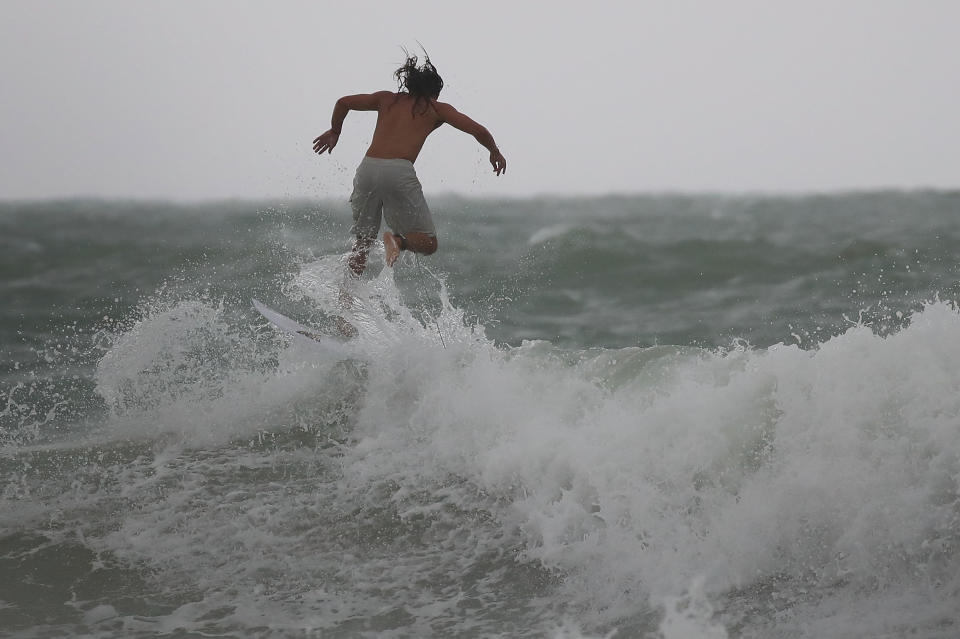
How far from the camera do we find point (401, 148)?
20.6 feet

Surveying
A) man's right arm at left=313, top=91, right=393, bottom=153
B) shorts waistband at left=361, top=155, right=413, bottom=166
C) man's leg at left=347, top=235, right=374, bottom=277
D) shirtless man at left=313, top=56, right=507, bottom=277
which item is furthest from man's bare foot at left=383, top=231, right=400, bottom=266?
man's right arm at left=313, top=91, right=393, bottom=153

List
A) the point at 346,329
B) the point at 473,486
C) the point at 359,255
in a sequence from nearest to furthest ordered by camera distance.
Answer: the point at 473,486, the point at 359,255, the point at 346,329

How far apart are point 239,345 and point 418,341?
8.73 ft

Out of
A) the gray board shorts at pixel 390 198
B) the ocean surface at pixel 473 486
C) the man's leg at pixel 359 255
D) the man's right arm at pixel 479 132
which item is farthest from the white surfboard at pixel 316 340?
the man's right arm at pixel 479 132

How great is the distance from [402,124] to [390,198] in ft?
1.61

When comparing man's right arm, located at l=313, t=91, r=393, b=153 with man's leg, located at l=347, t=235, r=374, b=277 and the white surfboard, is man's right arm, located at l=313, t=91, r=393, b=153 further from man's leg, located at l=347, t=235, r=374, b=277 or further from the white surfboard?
the white surfboard

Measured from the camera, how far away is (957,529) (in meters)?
3.95

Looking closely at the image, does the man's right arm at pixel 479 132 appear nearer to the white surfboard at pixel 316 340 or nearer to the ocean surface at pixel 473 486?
the ocean surface at pixel 473 486

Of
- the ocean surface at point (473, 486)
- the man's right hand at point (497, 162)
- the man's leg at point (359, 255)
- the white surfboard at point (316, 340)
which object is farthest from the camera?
the white surfboard at point (316, 340)

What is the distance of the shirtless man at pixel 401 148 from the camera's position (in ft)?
20.1

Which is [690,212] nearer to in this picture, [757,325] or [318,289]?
[757,325]

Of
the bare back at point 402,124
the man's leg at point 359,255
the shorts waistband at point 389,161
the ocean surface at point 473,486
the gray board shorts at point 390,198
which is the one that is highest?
the bare back at point 402,124

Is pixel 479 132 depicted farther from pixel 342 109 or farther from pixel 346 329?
pixel 346 329

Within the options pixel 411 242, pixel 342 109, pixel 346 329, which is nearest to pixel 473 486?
pixel 411 242
